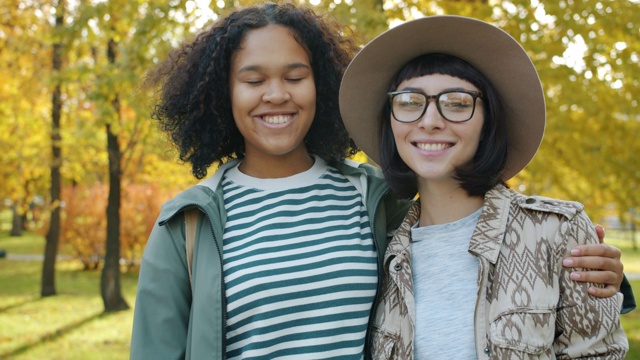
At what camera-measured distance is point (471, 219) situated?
2.32 m

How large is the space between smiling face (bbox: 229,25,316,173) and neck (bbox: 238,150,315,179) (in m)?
0.05

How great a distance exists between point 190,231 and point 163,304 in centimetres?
25

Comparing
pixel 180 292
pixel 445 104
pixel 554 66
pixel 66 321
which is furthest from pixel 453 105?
pixel 66 321

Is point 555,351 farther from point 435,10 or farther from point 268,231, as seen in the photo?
point 435,10

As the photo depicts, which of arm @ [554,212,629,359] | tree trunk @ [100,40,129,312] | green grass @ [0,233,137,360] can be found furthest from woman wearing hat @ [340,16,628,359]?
tree trunk @ [100,40,129,312]

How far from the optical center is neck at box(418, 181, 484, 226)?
7.76 ft

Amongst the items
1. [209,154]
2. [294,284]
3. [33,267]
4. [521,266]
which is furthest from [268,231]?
[33,267]

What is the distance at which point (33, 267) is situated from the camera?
1862 cm

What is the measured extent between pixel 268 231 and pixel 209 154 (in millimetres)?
530

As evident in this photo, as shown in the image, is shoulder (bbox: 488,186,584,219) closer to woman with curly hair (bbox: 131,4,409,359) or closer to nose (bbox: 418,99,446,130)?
nose (bbox: 418,99,446,130)

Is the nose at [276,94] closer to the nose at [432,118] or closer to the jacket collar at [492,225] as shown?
the nose at [432,118]

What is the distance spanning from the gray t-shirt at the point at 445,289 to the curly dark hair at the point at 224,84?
2.06 feet

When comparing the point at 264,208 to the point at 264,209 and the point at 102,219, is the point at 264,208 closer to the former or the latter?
the point at 264,209

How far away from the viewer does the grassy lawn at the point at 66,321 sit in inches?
341
